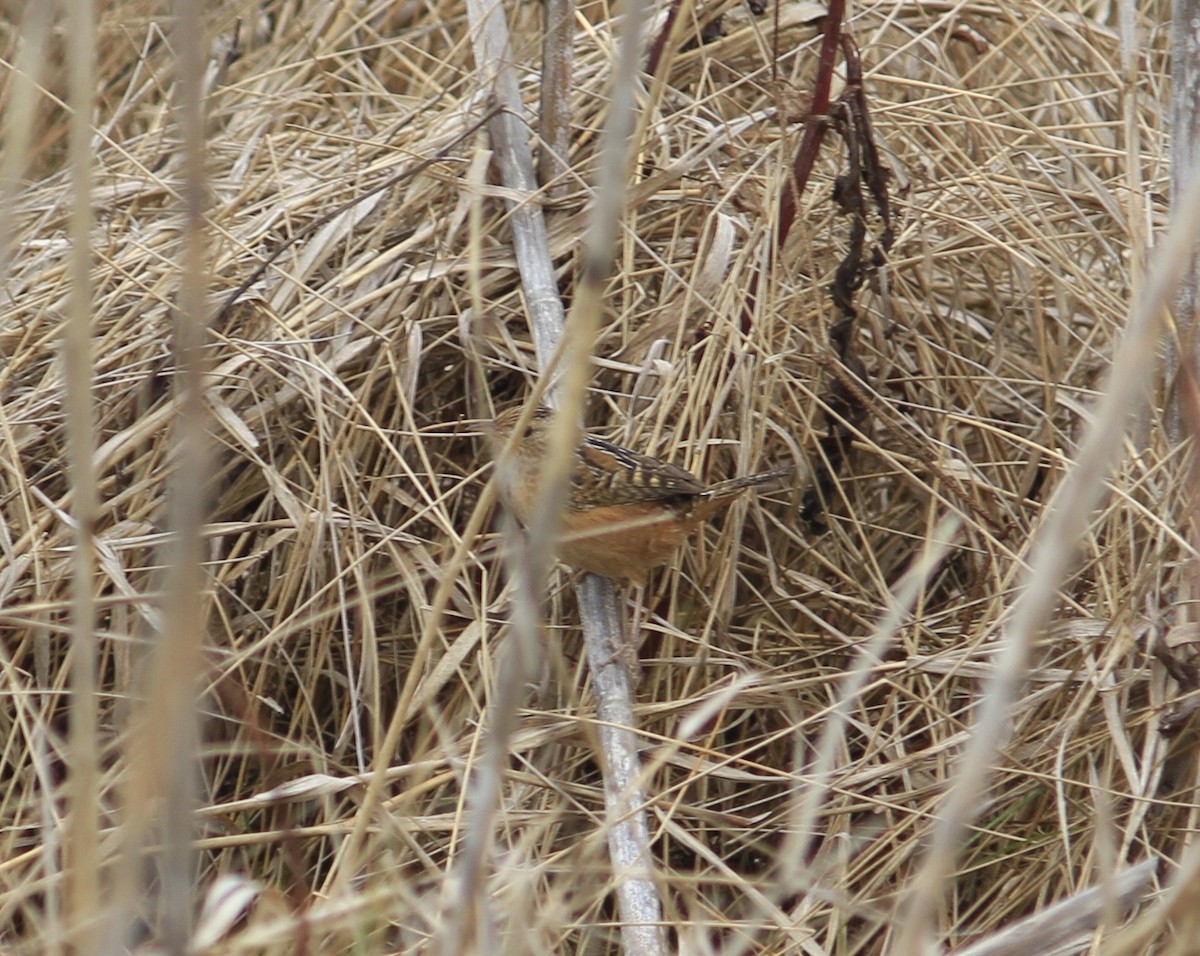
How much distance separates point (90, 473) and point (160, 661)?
0.82 feet

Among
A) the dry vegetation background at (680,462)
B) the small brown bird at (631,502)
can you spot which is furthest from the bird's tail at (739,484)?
the dry vegetation background at (680,462)

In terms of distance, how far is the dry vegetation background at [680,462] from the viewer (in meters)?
2.62

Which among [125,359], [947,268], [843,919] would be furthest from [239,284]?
[843,919]

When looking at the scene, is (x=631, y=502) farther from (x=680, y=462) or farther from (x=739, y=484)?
(x=739, y=484)

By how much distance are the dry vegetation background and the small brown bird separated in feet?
0.38

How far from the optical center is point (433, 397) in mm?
3371

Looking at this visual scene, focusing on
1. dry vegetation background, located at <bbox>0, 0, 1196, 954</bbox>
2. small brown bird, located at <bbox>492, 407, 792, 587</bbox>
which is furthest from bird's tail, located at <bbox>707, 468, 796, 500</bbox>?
dry vegetation background, located at <bbox>0, 0, 1196, 954</bbox>

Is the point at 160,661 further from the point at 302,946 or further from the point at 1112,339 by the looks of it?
the point at 1112,339

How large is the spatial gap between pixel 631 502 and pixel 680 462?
160 millimetres

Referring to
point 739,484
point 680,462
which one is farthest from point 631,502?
point 739,484

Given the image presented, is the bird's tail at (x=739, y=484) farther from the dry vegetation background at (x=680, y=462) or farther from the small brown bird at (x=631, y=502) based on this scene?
the dry vegetation background at (x=680, y=462)

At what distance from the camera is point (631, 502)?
310 cm

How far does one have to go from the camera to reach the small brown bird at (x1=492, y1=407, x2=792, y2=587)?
115 inches

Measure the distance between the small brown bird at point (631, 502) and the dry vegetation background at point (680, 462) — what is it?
4.5 inches
